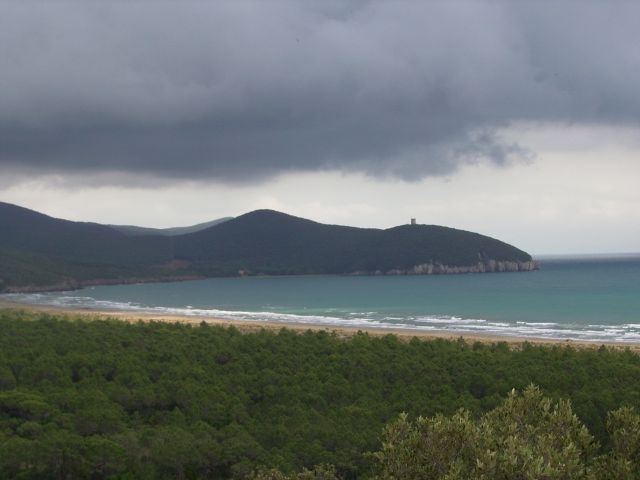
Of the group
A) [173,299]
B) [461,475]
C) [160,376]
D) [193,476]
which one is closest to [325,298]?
[173,299]

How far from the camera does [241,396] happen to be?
87.4 ft

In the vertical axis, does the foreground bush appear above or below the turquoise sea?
below

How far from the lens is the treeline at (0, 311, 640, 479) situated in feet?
67.3

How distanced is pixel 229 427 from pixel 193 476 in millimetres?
1920

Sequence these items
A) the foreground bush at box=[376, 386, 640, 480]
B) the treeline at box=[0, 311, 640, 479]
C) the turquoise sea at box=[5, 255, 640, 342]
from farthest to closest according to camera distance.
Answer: the turquoise sea at box=[5, 255, 640, 342]
the treeline at box=[0, 311, 640, 479]
the foreground bush at box=[376, 386, 640, 480]

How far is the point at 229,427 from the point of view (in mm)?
22453

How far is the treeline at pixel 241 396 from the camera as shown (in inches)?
807

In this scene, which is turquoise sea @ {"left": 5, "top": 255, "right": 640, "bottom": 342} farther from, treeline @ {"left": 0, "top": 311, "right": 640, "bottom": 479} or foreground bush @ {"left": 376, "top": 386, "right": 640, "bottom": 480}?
foreground bush @ {"left": 376, "top": 386, "right": 640, "bottom": 480}

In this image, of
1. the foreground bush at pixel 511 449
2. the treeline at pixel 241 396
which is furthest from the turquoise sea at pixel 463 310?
the foreground bush at pixel 511 449

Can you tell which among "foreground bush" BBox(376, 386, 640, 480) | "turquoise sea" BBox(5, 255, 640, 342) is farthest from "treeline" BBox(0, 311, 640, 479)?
"turquoise sea" BBox(5, 255, 640, 342)

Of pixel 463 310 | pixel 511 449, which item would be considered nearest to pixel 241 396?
pixel 511 449

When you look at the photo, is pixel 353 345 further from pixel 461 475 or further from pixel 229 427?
pixel 461 475

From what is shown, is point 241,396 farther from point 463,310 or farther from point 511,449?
point 463,310

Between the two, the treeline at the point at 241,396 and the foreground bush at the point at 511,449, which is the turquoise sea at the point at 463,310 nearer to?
the treeline at the point at 241,396
